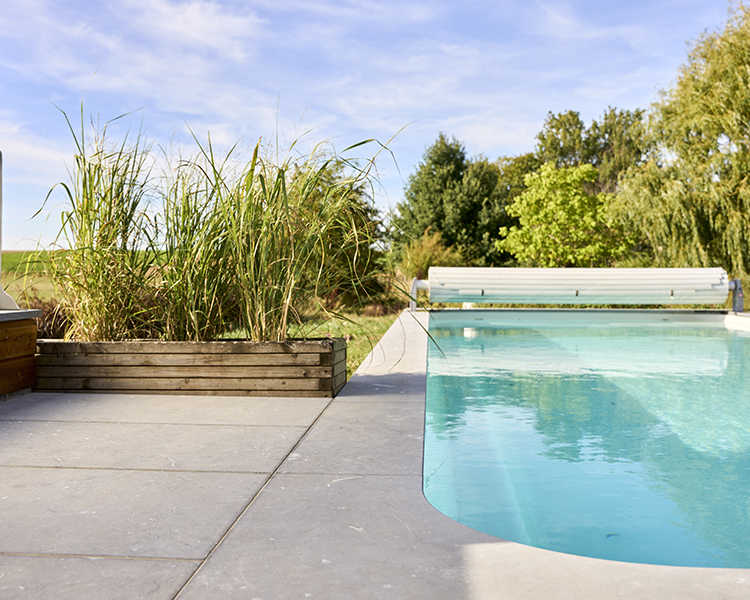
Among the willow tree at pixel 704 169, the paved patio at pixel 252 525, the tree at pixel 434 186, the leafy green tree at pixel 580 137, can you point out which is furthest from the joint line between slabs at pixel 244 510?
the leafy green tree at pixel 580 137

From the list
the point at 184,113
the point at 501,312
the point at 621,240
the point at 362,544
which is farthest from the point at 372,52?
the point at 621,240

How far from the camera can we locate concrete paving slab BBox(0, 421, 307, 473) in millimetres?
2035

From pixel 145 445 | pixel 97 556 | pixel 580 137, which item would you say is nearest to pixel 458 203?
pixel 580 137

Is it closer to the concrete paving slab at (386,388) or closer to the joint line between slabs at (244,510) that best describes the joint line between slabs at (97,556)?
the joint line between slabs at (244,510)

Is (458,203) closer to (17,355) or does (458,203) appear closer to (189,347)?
(189,347)

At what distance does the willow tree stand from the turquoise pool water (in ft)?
22.4

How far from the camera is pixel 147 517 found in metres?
1.57

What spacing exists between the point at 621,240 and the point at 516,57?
21.0 feet

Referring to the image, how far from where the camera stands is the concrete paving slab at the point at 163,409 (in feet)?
8.76

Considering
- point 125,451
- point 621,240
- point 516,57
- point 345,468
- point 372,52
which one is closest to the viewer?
point 345,468

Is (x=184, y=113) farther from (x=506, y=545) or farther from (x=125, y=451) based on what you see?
(x=506, y=545)

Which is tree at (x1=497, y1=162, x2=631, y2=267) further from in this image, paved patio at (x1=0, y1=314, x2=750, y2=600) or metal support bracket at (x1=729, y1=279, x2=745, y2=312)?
paved patio at (x1=0, y1=314, x2=750, y2=600)

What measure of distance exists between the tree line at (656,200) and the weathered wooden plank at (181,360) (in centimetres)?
286

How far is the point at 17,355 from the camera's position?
3.11 meters
